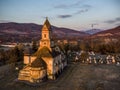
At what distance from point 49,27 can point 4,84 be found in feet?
42.0

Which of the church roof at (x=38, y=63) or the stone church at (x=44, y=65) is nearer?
the stone church at (x=44, y=65)

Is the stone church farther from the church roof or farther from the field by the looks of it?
the field

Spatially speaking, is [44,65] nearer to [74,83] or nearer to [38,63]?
[38,63]

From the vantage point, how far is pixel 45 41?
30.5m

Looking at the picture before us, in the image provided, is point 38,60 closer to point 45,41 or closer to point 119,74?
point 45,41

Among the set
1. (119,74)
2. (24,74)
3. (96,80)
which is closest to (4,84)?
(24,74)

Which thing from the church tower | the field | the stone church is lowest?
A: the field

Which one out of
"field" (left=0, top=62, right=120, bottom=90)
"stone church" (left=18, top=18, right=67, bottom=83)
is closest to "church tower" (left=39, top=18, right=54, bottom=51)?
"stone church" (left=18, top=18, right=67, bottom=83)

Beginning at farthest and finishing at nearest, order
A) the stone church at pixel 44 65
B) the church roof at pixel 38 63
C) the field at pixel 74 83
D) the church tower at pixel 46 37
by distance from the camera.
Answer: the church tower at pixel 46 37 < the church roof at pixel 38 63 < the stone church at pixel 44 65 < the field at pixel 74 83

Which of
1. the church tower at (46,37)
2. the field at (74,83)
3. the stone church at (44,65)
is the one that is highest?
the church tower at (46,37)

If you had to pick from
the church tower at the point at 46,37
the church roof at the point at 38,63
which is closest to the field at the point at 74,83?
the church roof at the point at 38,63

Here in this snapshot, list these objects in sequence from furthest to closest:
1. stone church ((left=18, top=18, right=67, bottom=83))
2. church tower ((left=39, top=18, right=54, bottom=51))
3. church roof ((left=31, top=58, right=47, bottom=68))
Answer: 1. church tower ((left=39, top=18, right=54, bottom=51))
2. church roof ((left=31, top=58, right=47, bottom=68))
3. stone church ((left=18, top=18, right=67, bottom=83))

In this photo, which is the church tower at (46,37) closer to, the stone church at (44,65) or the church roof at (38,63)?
the stone church at (44,65)

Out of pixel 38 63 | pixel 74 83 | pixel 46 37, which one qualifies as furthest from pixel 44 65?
pixel 74 83
